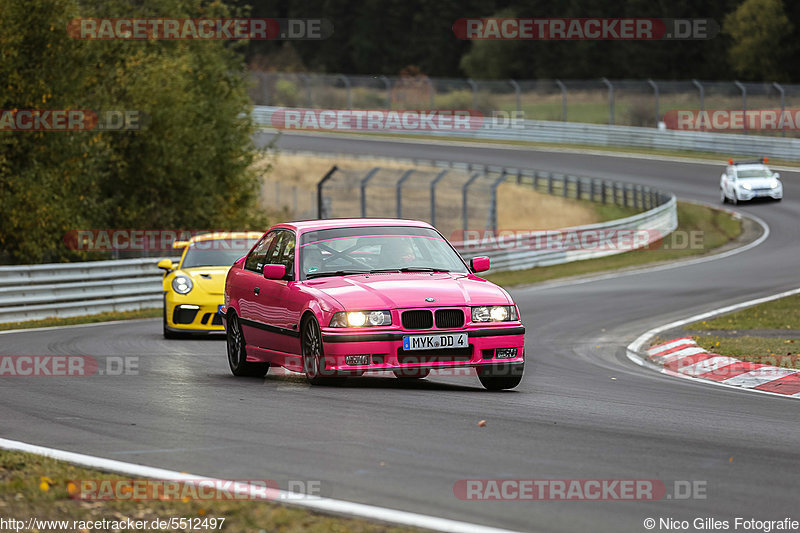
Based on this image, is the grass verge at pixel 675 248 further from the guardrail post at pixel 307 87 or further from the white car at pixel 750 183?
the guardrail post at pixel 307 87

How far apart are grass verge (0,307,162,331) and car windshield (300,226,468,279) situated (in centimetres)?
1001

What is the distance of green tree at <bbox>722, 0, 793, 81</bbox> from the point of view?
2884 inches

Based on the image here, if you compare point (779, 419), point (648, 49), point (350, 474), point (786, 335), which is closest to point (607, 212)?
point (786, 335)

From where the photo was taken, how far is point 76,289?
836 inches

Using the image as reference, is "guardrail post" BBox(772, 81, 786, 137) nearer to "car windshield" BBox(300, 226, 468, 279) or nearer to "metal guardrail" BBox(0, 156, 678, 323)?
"metal guardrail" BBox(0, 156, 678, 323)

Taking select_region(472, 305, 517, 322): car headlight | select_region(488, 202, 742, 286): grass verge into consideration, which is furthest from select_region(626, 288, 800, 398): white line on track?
select_region(488, 202, 742, 286): grass verge

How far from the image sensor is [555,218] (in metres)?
40.9

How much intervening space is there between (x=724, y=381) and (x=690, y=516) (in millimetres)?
6278

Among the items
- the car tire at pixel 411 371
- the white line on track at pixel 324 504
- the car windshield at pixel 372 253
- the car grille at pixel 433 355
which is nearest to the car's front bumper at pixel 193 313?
the car windshield at pixel 372 253

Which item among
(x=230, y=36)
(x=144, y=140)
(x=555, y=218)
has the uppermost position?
(x=230, y=36)

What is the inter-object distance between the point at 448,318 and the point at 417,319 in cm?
25

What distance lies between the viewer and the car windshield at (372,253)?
1026 cm

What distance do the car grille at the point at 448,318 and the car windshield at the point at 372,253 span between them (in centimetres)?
91

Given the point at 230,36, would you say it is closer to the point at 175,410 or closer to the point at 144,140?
the point at 144,140
